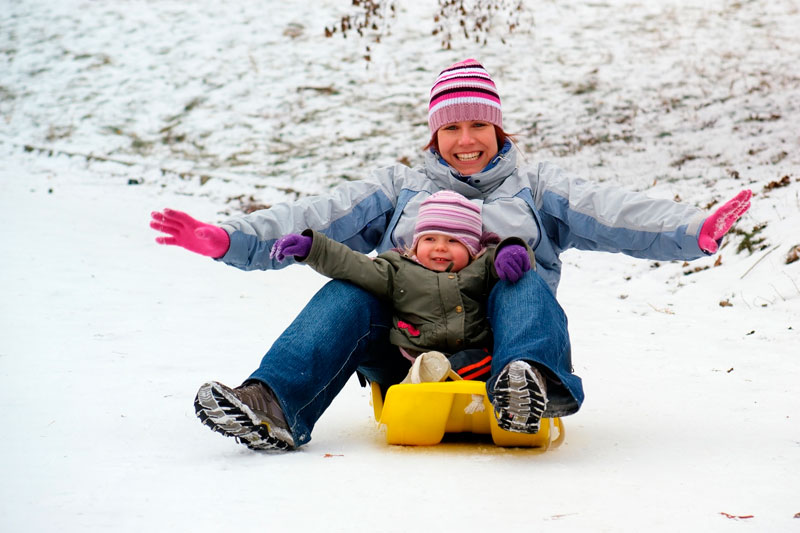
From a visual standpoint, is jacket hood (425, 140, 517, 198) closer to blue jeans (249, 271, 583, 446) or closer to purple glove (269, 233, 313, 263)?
blue jeans (249, 271, 583, 446)

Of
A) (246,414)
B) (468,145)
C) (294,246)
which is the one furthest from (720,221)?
(246,414)

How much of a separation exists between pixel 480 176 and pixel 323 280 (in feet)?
10.7

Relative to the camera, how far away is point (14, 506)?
1.69 metres

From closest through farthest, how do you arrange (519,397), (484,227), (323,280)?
(519,397), (484,227), (323,280)

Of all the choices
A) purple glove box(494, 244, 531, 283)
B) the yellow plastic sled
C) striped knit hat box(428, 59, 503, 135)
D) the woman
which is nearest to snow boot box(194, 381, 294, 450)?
the woman

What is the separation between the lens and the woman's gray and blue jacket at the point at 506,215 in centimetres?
252

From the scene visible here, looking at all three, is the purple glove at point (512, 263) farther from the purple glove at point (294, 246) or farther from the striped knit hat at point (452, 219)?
the purple glove at point (294, 246)

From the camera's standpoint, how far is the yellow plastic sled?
7.39 ft

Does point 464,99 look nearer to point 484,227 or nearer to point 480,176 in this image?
point 480,176

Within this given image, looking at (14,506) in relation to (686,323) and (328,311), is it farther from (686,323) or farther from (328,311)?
(686,323)

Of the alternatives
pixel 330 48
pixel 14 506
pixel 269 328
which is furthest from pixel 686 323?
pixel 330 48

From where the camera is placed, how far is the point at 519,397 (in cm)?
205

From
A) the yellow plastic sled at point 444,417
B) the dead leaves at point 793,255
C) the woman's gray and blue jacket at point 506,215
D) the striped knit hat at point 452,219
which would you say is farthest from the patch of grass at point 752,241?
the yellow plastic sled at point 444,417

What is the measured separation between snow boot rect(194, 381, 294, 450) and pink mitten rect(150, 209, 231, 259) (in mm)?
450
